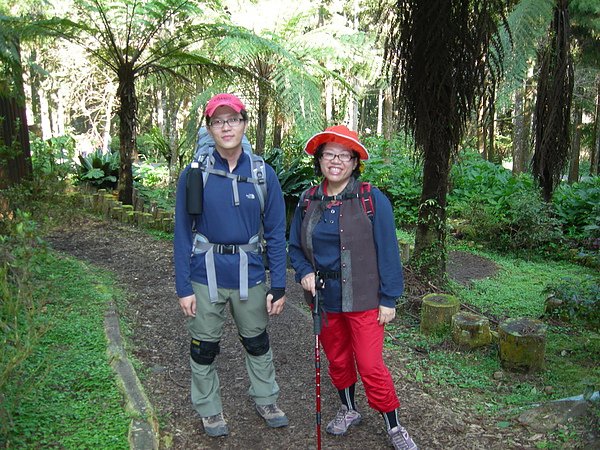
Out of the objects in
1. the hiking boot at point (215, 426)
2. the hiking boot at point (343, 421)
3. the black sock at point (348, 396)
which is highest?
the black sock at point (348, 396)

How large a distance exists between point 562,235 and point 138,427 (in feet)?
29.9

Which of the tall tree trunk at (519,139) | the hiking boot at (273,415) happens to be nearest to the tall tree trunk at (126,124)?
the hiking boot at (273,415)

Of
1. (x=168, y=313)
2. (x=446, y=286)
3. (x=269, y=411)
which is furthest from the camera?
(x=446, y=286)

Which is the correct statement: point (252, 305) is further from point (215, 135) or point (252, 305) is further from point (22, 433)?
point (22, 433)

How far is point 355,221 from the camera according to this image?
2998mm

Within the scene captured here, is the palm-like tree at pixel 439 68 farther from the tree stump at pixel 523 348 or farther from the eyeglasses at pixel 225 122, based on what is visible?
the eyeglasses at pixel 225 122

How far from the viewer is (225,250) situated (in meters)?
3.01

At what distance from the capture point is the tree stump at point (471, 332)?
4652mm

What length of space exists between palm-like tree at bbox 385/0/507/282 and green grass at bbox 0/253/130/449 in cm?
343

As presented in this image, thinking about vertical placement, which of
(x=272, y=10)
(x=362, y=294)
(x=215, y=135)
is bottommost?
(x=362, y=294)

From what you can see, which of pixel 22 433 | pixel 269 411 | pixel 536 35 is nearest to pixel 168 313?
pixel 269 411

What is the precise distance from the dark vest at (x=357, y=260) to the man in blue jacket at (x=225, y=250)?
0.37 metres

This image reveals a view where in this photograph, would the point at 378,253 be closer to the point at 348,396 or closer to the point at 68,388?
the point at 348,396

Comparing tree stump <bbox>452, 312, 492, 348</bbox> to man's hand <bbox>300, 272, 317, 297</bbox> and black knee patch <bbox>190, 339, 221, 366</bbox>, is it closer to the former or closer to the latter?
man's hand <bbox>300, 272, 317, 297</bbox>
